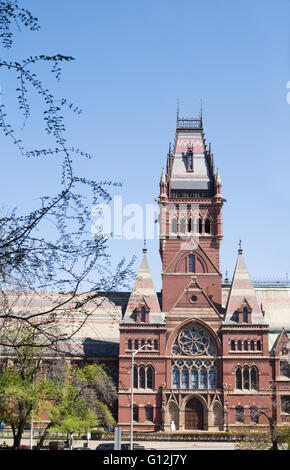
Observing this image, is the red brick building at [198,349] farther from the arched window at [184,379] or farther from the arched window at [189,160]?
the arched window at [189,160]

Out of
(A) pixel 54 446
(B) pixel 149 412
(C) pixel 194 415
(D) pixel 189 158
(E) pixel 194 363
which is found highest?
(D) pixel 189 158

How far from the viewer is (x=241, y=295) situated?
224 feet

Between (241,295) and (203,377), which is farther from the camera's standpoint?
(241,295)

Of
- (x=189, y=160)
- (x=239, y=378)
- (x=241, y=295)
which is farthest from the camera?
(x=189, y=160)

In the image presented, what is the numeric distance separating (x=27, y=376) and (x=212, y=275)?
1536 inches

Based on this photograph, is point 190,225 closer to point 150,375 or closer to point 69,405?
point 150,375

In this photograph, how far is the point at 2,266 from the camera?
37.5 feet

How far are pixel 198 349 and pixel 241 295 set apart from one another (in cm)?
773

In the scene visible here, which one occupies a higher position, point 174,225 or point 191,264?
point 174,225

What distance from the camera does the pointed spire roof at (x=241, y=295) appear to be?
66688 millimetres

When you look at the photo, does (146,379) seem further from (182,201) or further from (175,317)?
(182,201)

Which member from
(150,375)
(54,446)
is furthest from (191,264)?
(54,446)

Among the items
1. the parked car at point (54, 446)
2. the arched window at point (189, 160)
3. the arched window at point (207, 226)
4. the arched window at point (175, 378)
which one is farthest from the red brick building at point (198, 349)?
the parked car at point (54, 446)

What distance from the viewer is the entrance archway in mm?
64250
